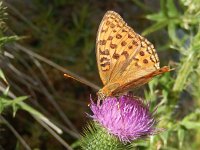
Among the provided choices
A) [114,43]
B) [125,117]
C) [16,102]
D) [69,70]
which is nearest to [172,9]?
[114,43]

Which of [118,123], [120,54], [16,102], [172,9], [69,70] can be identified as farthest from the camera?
[69,70]

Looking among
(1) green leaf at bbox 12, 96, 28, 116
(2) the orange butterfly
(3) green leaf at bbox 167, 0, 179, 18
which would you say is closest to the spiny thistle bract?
(2) the orange butterfly

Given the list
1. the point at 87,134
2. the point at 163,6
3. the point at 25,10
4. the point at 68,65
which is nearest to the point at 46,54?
the point at 68,65

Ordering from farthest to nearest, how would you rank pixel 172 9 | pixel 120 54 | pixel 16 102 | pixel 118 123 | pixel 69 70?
1. pixel 69 70
2. pixel 172 9
3. pixel 16 102
4. pixel 120 54
5. pixel 118 123

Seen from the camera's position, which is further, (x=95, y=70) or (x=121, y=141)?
(x=95, y=70)

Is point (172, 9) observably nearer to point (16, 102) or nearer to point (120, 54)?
point (120, 54)

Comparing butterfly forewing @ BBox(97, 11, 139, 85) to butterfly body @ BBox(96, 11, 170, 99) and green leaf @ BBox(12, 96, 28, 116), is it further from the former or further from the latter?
green leaf @ BBox(12, 96, 28, 116)

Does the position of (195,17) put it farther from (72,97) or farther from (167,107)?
(72,97)
